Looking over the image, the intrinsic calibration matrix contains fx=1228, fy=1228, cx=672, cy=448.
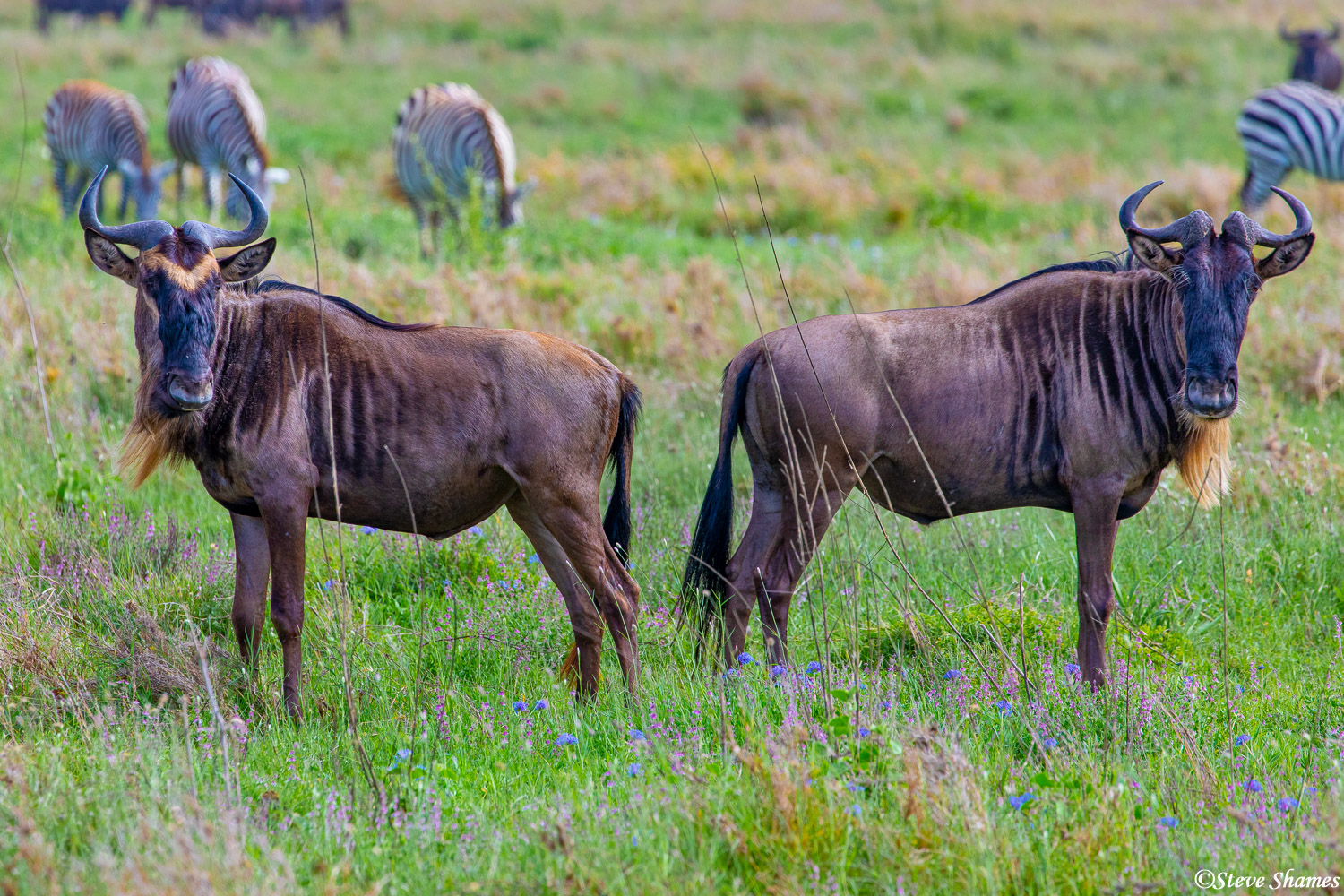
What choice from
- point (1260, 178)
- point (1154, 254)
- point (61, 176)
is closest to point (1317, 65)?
point (1260, 178)

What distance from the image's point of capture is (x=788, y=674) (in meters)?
3.80

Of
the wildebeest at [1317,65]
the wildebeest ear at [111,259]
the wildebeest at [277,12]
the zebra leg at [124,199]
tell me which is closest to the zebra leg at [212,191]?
the zebra leg at [124,199]

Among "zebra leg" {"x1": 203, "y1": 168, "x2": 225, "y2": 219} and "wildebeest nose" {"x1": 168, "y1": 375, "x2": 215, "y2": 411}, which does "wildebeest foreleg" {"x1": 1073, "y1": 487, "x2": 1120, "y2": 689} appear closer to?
"wildebeest nose" {"x1": 168, "y1": 375, "x2": 215, "y2": 411}

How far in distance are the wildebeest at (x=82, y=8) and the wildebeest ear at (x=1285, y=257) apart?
2784cm

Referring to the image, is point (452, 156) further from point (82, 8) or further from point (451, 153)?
point (82, 8)

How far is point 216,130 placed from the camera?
42.2 ft

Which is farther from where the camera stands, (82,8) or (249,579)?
(82,8)

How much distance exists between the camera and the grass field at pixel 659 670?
294 cm

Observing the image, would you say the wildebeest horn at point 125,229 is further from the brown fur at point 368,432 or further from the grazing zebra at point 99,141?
the grazing zebra at point 99,141

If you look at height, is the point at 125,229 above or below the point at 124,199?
above

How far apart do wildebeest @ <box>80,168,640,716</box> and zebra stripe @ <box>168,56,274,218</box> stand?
28.6 ft

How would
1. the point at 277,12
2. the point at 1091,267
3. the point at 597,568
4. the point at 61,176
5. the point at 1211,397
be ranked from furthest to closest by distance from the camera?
the point at 277,12 → the point at 61,176 → the point at 1091,267 → the point at 597,568 → the point at 1211,397

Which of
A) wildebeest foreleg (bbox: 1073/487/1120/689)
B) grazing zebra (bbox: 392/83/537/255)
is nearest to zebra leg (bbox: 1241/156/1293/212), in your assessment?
grazing zebra (bbox: 392/83/537/255)

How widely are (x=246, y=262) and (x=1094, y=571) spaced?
3.14 metres
